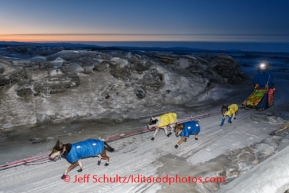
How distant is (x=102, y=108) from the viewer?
13930 millimetres

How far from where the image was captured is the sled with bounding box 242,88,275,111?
14.0 meters

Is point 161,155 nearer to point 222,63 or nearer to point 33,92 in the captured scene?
point 33,92

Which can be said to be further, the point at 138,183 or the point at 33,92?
the point at 33,92

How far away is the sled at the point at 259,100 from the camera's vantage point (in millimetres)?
13977

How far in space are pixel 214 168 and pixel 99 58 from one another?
1528 centimetres

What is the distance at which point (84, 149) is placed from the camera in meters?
6.42

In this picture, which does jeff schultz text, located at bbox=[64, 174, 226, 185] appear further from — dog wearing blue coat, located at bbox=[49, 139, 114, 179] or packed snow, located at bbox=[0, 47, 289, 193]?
dog wearing blue coat, located at bbox=[49, 139, 114, 179]

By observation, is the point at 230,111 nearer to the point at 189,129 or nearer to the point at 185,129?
the point at 189,129

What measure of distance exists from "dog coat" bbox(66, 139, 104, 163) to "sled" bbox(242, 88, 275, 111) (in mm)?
10812

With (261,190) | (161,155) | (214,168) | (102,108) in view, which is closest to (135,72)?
(102,108)

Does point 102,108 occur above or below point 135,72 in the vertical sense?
below

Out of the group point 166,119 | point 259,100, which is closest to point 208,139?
point 166,119

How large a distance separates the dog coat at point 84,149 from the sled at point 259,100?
10812 millimetres

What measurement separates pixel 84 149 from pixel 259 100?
1197cm
